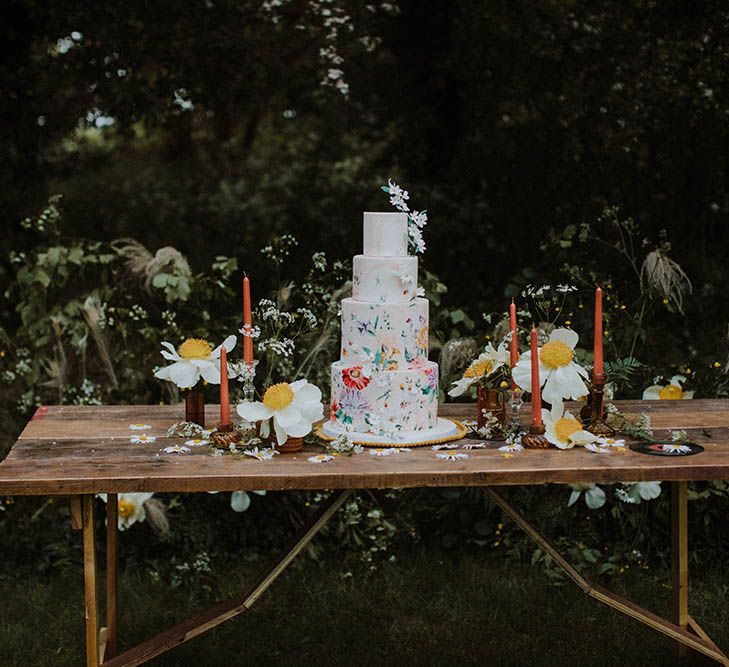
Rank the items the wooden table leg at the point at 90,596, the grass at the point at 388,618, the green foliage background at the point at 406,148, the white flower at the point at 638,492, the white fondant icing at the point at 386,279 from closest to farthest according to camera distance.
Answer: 1. the wooden table leg at the point at 90,596
2. the white fondant icing at the point at 386,279
3. the grass at the point at 388,618
4. the white flower at the point at 638,492
5. the green foliage background at the point at 406,148

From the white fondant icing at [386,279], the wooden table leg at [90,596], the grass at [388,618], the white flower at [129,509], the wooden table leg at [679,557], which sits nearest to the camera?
the wooden table leg at [90,596]

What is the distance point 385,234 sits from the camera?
289cm

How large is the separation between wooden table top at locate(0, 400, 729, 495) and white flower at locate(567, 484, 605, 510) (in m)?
1.13

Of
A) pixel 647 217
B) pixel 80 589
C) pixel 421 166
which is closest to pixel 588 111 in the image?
pixel 647 217

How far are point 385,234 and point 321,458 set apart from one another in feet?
2.03

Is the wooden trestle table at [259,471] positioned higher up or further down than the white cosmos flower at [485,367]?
further down

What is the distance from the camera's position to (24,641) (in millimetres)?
3635

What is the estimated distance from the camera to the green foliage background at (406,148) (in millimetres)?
4605

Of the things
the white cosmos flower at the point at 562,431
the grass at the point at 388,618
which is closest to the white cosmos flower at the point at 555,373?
the white cosmos flower at the point at 562,431

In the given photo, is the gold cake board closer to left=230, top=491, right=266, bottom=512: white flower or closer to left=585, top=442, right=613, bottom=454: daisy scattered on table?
left=585, top=442, right=613, bottom=454: daisy scattered on table

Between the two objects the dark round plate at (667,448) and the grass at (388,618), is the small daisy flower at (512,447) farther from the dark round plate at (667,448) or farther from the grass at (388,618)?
the grass at (388,618)

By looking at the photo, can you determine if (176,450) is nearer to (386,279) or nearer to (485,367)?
(386,279)

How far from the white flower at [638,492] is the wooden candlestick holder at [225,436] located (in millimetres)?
1672

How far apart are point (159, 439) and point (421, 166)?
388cm
